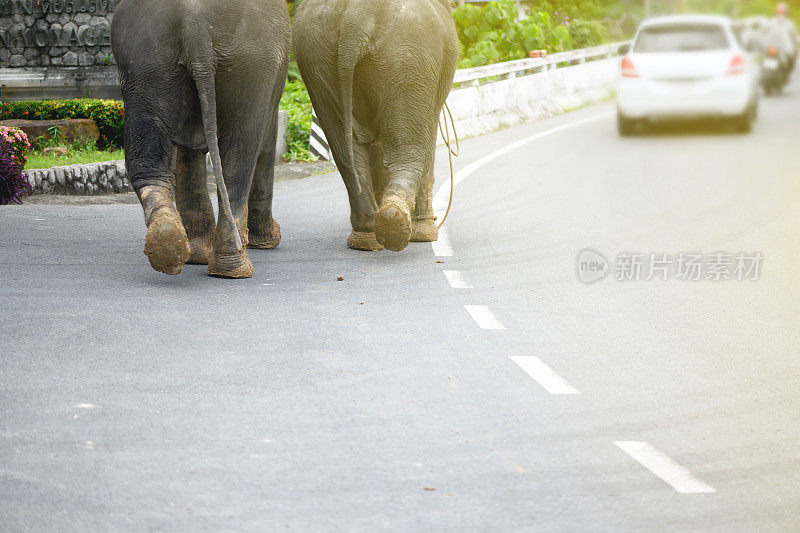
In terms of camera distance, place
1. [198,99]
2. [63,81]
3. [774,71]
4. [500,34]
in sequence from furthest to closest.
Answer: [500,34]
[774,71]
[63,81]
[198,99]

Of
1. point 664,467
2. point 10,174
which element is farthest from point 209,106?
point 10,174

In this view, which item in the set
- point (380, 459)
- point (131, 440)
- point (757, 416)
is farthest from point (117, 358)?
point (757, 416)

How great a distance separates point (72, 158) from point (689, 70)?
9.14 m

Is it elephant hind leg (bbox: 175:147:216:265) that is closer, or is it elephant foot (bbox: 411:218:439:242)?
elephant hind leg (bbox: 175:147:216:265)

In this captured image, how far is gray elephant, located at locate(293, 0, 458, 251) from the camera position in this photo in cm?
796

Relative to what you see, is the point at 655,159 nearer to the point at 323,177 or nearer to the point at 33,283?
the point at 323,177

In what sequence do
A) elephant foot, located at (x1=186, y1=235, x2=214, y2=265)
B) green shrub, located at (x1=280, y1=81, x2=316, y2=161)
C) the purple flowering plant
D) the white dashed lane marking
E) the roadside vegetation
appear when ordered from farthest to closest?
green shrub, located at (x1=280, y1=81, x2=316, y2=161), the roadside vegetation, the purple flowering plant, the white dashed lane marking, elephant foot, located at (x1=186, y1=235, x2=214, y2=265)

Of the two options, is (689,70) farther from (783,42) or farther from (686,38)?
(783,42)

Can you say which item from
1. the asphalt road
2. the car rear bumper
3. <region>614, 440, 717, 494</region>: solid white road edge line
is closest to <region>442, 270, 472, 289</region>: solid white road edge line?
the asphalt road

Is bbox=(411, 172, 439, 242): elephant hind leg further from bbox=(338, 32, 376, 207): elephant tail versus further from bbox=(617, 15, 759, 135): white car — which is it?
bbox=(617, 15, 759, 135): white car

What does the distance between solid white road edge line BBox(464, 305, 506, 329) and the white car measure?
11.2 metres

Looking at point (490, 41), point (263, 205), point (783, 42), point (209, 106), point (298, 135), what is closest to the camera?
point (209, 106)

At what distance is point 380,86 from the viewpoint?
322 inches

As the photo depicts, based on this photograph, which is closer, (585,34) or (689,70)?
(689,70)
